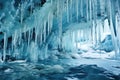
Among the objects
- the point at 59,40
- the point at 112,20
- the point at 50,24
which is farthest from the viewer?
the point at 59,40

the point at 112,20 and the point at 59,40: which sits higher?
the point at 112,20

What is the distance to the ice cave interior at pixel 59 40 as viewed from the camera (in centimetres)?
373

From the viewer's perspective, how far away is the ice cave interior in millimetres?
3730

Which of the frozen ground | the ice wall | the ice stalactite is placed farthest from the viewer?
the frozen ground

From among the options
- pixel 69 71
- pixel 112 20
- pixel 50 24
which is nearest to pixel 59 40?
pixel 50 24

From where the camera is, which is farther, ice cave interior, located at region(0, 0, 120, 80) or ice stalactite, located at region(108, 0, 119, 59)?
ice cave interior, located at region(0, 0, 120, 80)

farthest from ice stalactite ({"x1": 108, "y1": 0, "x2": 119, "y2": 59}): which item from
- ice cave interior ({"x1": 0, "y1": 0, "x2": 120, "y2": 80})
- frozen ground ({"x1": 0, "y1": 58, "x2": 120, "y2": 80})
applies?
frozen ground ({"x1": 0, "y1": 58, "x2": 120, "y2": 80})

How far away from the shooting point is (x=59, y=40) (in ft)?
16.1

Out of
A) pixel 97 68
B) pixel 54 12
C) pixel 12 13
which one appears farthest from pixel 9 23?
pixel 97 68

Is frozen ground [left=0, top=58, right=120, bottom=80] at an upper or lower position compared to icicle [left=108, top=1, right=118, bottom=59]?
lower

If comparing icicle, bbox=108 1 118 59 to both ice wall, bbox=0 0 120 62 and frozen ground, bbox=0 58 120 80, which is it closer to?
ice wall, bbox=0 0 120 62

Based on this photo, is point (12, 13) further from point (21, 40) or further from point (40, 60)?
point (40, 60)

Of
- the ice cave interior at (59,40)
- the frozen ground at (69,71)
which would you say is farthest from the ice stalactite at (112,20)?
the frozen ground at (69,71)

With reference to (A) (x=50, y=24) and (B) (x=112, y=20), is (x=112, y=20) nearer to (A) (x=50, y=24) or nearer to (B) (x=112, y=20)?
(B) (x=112, y=20)
